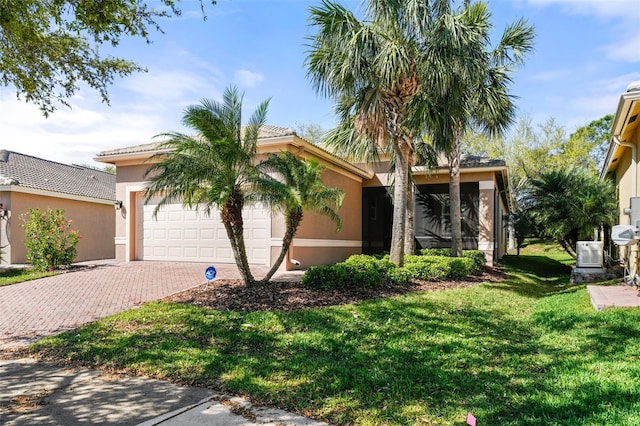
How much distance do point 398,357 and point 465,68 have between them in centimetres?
781

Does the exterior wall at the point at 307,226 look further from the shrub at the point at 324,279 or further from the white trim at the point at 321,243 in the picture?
the shrub at the point at 324,279

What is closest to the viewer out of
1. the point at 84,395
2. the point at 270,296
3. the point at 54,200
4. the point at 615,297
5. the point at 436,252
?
the point at 84,395

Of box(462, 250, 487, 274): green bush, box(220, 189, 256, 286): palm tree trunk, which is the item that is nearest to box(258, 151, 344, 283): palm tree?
box(220, 189, 256, 286): palm tree trunk

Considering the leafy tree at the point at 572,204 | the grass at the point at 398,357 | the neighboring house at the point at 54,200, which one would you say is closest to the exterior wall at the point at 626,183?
the leafy tree at the point at 572,204

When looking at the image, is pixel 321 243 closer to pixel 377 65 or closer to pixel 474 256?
pixel 474 256

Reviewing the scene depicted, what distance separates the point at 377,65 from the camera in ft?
31.6

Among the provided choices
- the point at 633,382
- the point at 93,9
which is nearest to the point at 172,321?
the point at 93,9

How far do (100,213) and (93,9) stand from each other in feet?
46.9

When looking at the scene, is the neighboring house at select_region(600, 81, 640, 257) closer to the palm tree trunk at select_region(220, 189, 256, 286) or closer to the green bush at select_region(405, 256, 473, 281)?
the green bush at select_region(405, 256, 473, 281)

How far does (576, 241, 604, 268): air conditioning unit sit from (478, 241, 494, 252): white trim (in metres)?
3.70

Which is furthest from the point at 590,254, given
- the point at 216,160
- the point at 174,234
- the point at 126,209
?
the point at 126,209

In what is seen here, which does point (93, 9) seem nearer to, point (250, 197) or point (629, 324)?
point (250, 197)

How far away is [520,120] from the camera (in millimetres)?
28078

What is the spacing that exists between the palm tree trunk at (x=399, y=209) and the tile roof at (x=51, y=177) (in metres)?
13.8
